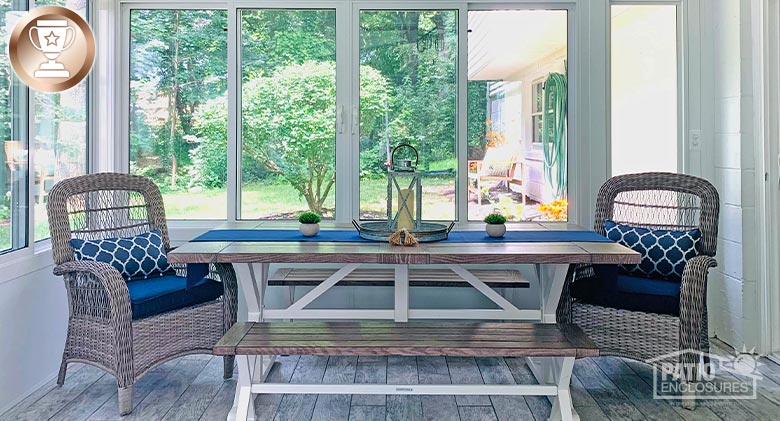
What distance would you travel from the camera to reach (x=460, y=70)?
14.5 ft

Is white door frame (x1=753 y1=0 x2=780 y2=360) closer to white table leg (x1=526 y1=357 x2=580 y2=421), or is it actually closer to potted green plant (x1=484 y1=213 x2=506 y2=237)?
white table leg (x1=526 y1=357 x2=580 y2=421)

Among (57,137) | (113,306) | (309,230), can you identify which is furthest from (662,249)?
(57,137)

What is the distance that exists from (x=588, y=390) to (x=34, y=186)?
293 cm

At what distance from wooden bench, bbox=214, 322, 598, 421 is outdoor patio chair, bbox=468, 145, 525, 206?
1745mm

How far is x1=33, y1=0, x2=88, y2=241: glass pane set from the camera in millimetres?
3545

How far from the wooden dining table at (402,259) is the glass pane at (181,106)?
1214 mm

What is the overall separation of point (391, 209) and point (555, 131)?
166cm

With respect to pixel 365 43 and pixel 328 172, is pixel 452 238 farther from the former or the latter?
pixel 365 43

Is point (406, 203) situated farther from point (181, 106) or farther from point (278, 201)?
point (181, 106)

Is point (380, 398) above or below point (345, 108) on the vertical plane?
below

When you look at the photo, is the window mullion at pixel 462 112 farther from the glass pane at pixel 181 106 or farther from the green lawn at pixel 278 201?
the glass pane at pixel 181 106

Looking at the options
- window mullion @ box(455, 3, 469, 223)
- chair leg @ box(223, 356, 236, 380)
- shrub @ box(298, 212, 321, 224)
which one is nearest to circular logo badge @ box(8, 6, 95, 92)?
shrub @ box(298, 212, 321, 224)

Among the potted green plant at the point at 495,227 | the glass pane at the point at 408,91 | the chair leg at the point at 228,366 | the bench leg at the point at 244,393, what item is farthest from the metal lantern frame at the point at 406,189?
the glass pane at the point at 408,91

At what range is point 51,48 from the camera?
3.62 m
